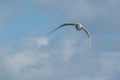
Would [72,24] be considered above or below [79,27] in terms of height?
below

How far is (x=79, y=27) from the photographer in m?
92.4

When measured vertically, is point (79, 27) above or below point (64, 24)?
above

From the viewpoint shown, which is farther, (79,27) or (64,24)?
(79,27)

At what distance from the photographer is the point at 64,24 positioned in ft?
264

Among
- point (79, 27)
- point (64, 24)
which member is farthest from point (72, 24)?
point (79, 27)

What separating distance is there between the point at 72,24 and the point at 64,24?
1730mm

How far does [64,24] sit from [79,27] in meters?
12.5

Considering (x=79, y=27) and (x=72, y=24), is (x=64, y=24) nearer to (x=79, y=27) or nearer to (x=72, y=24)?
(x=72, y=24)

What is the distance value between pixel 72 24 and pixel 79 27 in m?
11.6

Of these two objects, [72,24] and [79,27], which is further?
[79,27]

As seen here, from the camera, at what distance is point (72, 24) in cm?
8100
